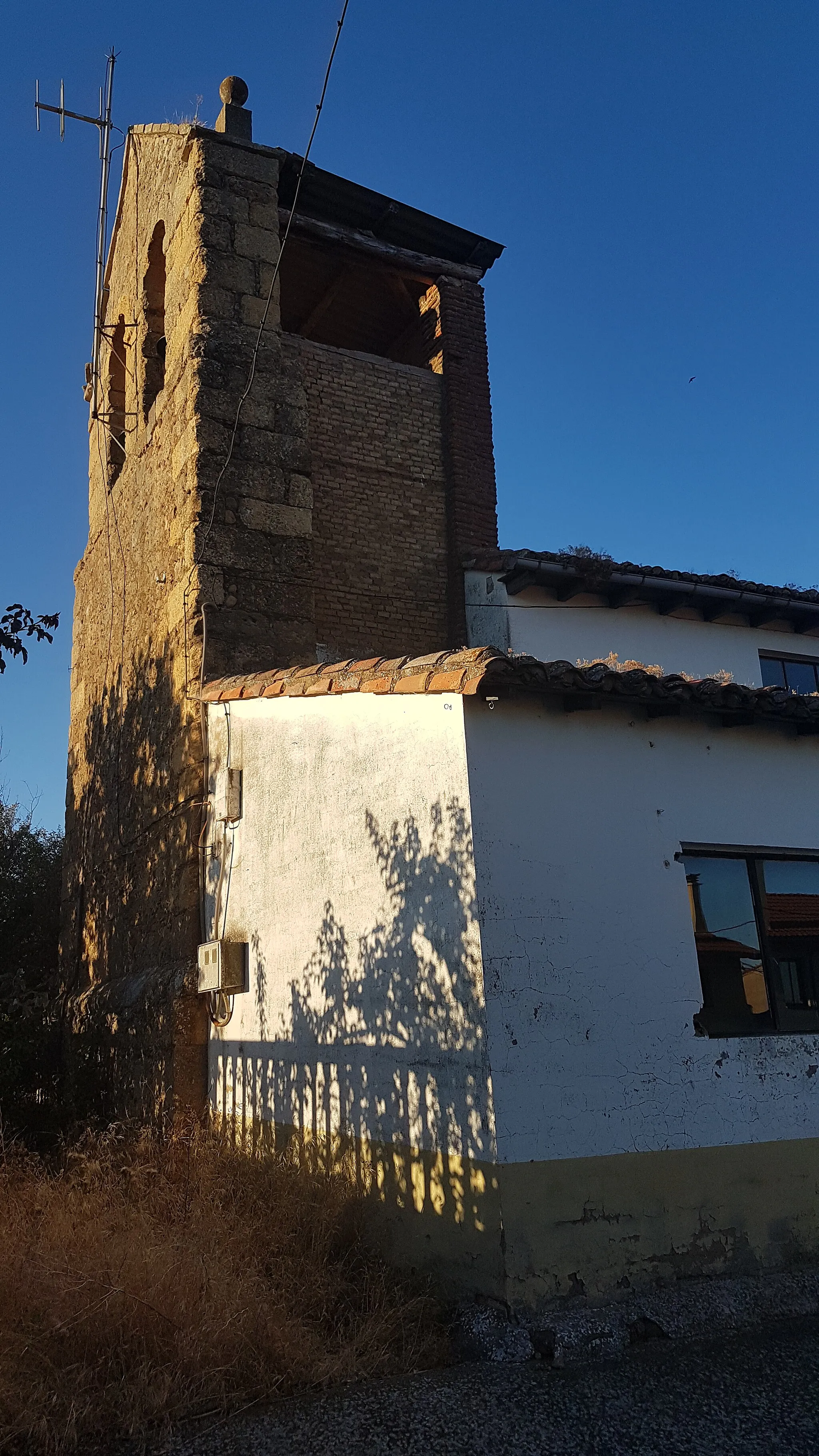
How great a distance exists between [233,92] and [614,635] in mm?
6726

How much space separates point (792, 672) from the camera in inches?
476

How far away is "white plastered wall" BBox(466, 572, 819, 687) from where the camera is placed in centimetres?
1050

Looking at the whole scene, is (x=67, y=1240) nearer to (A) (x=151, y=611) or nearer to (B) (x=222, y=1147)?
(B) (x=222, y=1147)

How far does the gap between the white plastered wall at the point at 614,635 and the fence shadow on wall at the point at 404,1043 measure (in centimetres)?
416

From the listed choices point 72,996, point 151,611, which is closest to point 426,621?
point 151,611

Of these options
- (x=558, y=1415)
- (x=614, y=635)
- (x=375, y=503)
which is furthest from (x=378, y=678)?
(x=614, y=635)

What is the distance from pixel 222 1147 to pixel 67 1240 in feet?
6.05

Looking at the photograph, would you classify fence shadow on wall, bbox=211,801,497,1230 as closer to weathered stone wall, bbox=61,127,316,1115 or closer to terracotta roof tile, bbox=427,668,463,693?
terracotta roof tile, bbox=427,668,463,693

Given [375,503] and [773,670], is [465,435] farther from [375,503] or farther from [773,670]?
[773,670]

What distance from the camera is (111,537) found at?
38.5ft

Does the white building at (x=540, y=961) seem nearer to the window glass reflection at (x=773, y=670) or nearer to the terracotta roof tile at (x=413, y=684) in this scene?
the terracotta roof tile at (x=413, y=684)

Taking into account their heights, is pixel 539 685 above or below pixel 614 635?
below

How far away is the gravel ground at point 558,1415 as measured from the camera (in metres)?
4.11

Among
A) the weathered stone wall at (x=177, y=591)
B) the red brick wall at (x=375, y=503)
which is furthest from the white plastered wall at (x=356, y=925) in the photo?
the red brick wall at (x=375, y=503)
